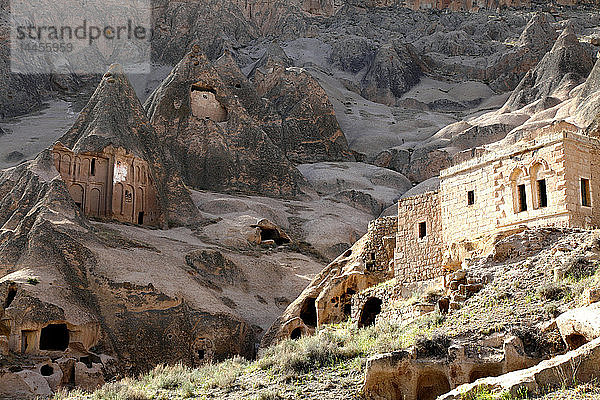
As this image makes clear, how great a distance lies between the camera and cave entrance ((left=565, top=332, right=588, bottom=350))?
16297mm

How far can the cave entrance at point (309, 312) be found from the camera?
107 ft

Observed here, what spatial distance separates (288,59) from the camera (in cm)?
10150

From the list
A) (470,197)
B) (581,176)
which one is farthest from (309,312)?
(581,176)

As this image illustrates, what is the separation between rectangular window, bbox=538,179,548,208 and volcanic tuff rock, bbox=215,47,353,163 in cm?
5008

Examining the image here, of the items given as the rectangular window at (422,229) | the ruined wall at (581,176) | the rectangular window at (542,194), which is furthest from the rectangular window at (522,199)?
the rectangular window at (422,229)

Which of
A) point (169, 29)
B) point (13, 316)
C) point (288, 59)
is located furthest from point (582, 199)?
point (169, 29)

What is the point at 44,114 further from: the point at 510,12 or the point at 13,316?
the point at 510,12

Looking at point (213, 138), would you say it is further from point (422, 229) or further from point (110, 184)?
point (422, 229)

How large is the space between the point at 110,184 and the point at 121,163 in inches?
67.1

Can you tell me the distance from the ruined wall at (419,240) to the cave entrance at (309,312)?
6008mm

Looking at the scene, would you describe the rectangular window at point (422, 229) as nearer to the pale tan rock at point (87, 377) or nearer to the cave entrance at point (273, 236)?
the pale tan rock at point (87, 377)

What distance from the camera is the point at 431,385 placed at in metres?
18.0

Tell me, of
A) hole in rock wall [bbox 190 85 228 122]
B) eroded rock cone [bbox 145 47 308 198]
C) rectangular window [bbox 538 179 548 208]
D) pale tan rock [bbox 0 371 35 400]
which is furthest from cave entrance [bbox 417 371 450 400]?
hole in rock wall [bbox 190 85 228 122]

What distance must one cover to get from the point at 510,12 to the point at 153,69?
60.8 meters
